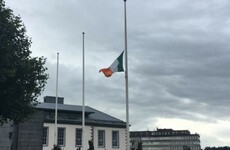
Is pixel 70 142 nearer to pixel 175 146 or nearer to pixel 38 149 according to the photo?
pixel 38 149

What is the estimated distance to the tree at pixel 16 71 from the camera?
1147 inches

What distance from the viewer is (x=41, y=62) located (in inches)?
1294

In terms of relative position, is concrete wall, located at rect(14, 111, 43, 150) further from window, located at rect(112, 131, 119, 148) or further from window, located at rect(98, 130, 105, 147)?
window, located at rect(112, 131, 119, 148)

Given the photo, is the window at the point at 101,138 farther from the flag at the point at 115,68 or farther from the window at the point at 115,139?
the flag at the point at 115,68

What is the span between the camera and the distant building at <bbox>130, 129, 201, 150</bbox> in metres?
157

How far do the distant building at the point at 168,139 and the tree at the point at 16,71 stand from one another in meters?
128

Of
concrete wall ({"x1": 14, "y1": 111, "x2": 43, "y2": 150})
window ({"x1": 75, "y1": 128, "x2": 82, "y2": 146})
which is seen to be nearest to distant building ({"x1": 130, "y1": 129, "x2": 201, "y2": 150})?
window ({"x1": 75, "y1": 128, "x2": 82, "y2": 146})

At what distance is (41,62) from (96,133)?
39832 millimetres

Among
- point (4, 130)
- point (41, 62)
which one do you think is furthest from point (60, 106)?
point (41, 62)

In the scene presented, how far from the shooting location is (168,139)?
160 meters

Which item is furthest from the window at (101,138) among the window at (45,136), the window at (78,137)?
the window at (45,136)

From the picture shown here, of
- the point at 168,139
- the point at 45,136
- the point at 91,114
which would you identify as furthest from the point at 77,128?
the point at 168,139

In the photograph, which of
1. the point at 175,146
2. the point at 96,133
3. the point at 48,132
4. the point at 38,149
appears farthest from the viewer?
the point at 175,146

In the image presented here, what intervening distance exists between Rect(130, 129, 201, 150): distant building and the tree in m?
128
